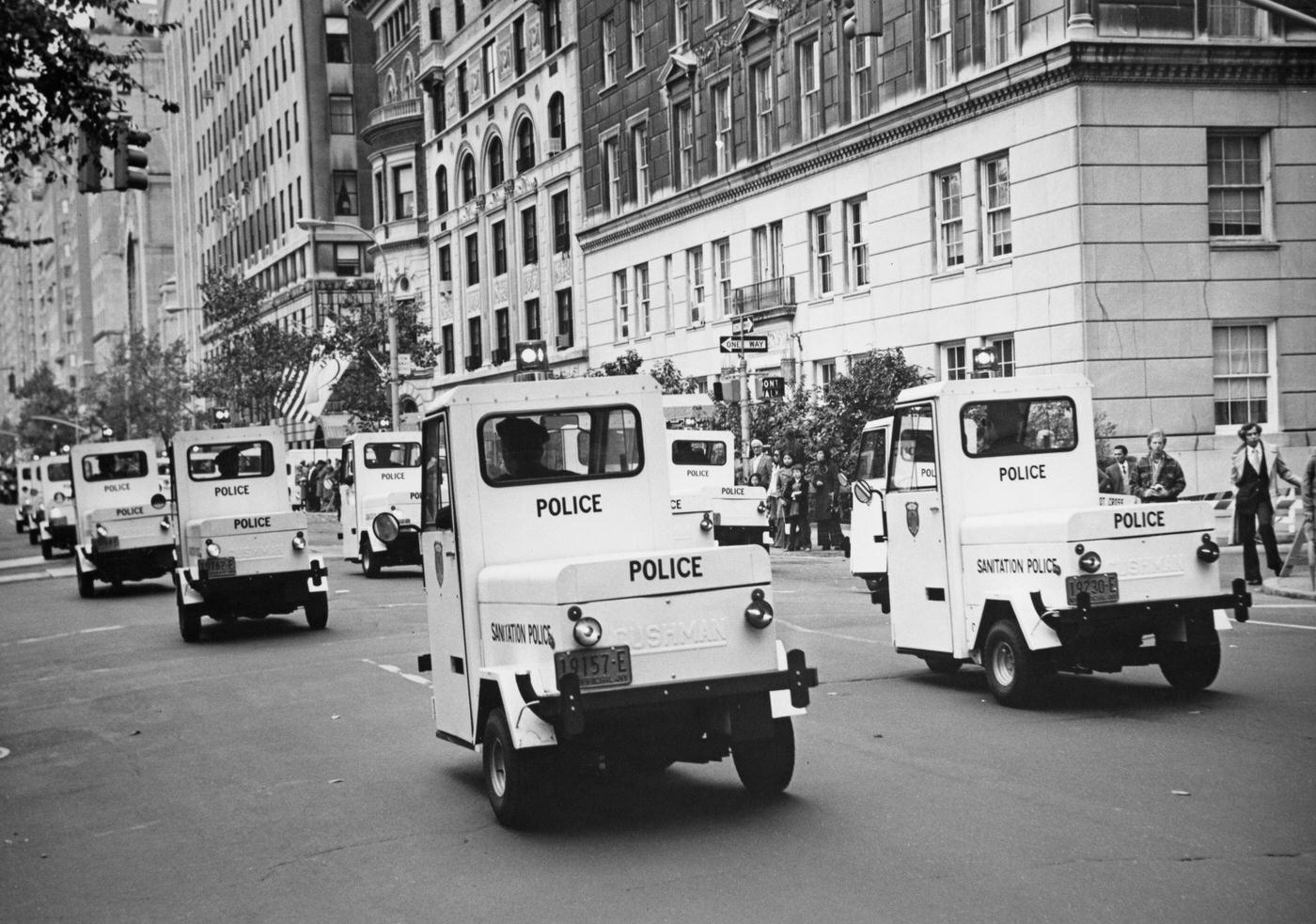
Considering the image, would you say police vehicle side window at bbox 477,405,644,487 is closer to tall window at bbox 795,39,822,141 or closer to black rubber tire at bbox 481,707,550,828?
black rubber tire at bbox 481,707,550,828

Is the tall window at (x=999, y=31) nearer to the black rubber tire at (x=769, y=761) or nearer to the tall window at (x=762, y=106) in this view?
the tall window at (x=762, y=106)

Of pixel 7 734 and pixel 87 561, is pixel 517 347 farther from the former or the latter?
pixel 87 561

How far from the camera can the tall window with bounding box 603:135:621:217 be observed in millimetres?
51000

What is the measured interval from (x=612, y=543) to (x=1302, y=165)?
25.5 meters

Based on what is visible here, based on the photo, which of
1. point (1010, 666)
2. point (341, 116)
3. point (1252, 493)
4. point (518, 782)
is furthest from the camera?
point (341, 116)

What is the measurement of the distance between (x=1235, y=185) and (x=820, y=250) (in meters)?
10.8

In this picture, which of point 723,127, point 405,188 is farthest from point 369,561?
point 405,188

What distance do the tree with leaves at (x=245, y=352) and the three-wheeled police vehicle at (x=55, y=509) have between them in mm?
14616

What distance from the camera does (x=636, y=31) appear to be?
49219 mm

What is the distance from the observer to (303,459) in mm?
62719

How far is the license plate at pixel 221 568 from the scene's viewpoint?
19.8m

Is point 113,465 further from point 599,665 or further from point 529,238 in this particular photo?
point 529,238

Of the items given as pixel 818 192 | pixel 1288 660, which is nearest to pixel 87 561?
pixel 818 192

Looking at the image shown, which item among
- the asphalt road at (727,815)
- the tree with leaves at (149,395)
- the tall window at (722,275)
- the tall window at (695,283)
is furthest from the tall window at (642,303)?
the tree with leaves at (149,395)
